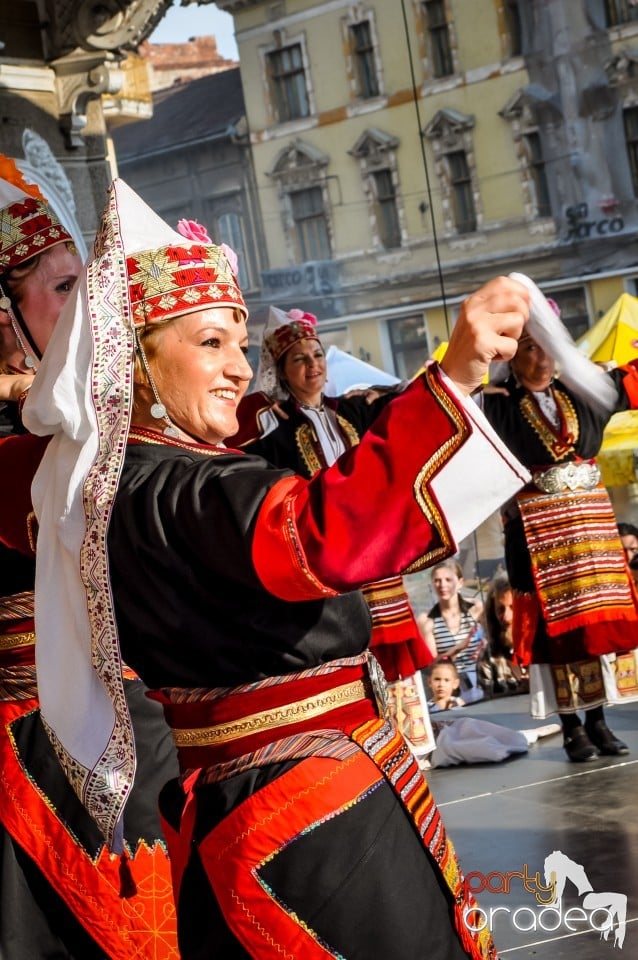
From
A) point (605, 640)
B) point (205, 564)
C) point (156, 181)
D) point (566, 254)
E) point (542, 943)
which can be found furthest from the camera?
point (566, 254)

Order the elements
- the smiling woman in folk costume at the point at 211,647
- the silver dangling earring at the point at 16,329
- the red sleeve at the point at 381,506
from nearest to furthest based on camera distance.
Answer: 1. the red sleeve at the point at 381,506
2. the smiling woman in folk costume at the point at 211,647
3. the silver dangling earring at the point at 16,329

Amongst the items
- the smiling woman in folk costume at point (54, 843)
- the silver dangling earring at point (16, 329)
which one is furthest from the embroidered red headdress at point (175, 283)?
the silver dangling earring at point (16, 329)

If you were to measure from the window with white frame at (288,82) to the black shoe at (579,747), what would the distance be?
1084cm

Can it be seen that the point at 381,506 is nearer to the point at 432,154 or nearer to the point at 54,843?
the point at 54,843

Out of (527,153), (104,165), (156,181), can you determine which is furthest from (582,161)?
(104,165)

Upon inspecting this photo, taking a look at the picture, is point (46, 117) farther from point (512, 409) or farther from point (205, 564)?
point (205, 564)

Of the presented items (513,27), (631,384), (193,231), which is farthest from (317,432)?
(513,27)

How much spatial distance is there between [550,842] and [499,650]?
2535mm

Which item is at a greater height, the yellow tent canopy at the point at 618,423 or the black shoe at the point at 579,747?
the yellow tent canopy at the point at 618,423

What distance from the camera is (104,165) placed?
20.8 feet

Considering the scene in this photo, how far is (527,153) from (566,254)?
4.25 feet

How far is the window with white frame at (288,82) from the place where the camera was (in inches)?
567

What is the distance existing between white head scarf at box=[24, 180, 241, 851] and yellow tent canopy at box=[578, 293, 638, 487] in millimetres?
7422

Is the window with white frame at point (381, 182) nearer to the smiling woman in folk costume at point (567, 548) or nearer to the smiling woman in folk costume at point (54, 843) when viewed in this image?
the smiling woman in folk costume at point (567, 548)
